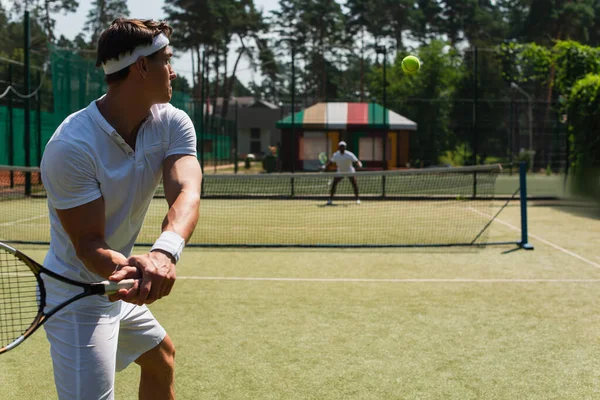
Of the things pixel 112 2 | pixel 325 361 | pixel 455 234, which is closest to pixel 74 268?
pixel 325 361

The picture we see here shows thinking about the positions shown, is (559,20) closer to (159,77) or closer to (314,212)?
(314,212)

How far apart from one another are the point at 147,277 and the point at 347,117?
1996cm

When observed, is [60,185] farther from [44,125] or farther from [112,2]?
[112,2]

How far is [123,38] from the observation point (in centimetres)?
242

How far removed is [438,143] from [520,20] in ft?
136

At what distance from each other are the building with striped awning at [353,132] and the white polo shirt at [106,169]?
17913 millimetres

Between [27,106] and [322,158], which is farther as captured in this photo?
[322,158]

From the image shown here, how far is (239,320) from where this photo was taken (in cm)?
590

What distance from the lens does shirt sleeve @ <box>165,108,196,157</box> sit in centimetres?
266

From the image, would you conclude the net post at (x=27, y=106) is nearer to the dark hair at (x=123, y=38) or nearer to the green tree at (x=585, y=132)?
the green tree at (x=585, y=132)

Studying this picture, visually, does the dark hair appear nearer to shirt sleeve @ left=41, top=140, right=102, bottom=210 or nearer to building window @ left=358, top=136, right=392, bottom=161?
shirt sleeve @ left=41, top=140, right=102, bottom=210

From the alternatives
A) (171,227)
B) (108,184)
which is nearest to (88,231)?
(108,184)

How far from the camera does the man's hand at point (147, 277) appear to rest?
1.98 m

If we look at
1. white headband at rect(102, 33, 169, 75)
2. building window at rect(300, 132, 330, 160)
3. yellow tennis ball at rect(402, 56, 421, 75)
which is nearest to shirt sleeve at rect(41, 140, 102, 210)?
white headband at rect(102, 33, 169, 75)
